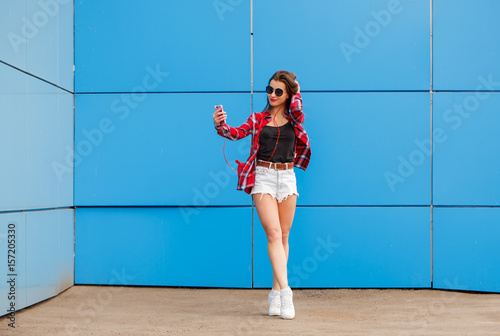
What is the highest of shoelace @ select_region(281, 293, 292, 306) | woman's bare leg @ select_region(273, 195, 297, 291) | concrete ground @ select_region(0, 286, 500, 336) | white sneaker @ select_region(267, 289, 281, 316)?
woman's bare leg @ select_region(273, 195, 297, 291)

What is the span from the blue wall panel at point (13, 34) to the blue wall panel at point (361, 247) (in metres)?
2.51

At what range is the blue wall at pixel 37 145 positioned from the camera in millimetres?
3863

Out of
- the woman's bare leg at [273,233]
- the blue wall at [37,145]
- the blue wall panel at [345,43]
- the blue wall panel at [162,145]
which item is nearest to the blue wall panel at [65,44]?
the blue wall at [37,145]

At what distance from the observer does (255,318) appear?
3904 mm

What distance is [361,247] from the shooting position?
4.91 meters

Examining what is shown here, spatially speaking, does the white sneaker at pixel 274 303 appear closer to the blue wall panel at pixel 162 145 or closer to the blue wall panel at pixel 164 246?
the blue wall panel at pixel 164 246

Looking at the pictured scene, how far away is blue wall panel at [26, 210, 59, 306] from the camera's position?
4176 mm

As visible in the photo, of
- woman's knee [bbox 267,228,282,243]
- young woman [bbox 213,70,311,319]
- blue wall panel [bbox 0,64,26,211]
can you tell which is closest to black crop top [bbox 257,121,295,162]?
young woman [bbox 213,70,311,319]

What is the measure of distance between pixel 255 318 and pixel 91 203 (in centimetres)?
192

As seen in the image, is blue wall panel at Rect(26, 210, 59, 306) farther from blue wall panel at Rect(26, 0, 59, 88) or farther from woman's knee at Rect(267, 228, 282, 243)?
woman's knee at Rect(267, 228, 282, 243)

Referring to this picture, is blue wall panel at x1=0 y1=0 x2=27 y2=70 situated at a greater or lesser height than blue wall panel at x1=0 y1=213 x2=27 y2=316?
greater

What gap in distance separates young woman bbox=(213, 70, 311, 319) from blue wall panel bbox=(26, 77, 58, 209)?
144 cm

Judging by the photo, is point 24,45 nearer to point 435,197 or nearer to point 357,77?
point 357,77

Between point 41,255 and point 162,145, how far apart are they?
133cm
